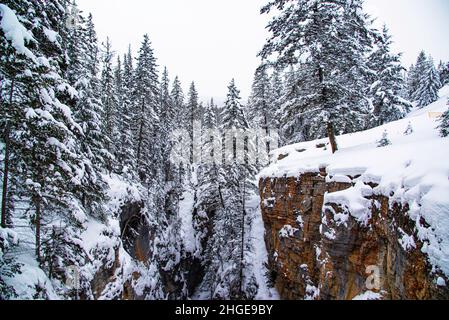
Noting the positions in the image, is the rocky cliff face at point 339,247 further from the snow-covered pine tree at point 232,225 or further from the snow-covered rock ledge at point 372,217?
the snow-covered pine tree at point 232,225

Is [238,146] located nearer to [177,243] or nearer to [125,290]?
[177,243]

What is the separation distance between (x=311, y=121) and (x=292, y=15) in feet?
17.6

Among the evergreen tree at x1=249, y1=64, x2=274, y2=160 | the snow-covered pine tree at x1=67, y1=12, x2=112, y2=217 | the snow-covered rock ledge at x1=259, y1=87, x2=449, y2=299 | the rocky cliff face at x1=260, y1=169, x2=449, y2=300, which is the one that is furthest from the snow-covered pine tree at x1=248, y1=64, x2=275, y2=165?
the snow-covered pine tree at x1=67, y1=12, x2=112, y2=217

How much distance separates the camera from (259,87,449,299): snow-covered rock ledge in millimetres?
5664

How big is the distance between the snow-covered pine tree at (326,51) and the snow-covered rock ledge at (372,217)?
7.72 ft

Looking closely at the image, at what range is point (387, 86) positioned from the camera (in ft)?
88.6

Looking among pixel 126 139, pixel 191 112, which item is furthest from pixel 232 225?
pixel 191 112

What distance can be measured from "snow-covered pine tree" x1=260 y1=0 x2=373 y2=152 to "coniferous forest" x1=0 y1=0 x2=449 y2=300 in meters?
0.07

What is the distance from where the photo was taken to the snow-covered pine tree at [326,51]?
12055mm

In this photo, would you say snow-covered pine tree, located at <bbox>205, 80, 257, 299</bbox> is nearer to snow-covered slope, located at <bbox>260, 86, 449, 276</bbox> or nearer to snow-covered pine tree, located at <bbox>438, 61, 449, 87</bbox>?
snow-covered slope, located at <bbox>260, 86, 449, 276</bbox>

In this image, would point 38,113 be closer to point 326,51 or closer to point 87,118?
point 87,118

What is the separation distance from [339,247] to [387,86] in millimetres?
24221

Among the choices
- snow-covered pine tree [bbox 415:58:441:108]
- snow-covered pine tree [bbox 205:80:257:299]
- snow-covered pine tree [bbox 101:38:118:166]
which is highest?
snow-covered pine tree [bbox 415:58:441:108]
